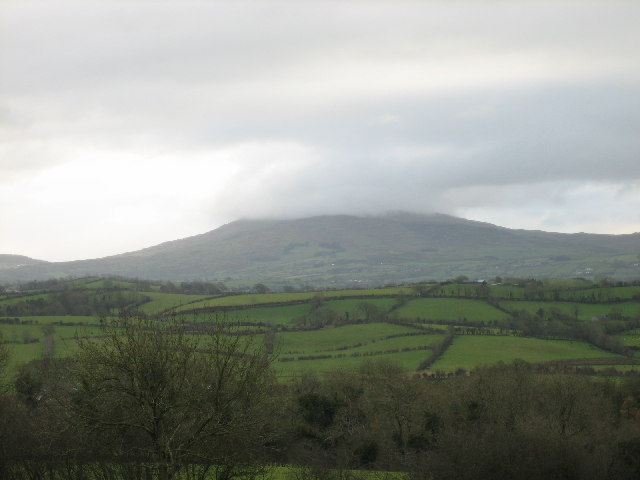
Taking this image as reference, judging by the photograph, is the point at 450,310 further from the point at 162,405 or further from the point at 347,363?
the point at 162,405

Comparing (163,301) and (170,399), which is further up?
(170,399)

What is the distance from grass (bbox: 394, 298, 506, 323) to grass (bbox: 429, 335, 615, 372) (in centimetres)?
1460

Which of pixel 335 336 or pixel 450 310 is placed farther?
pixel 450 310

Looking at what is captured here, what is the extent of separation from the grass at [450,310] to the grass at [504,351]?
1460 cm

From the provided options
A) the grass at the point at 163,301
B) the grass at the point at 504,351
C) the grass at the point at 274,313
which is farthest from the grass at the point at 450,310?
the grass at the point at 163,301

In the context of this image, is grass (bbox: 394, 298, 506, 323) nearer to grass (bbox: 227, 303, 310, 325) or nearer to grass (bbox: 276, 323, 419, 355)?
grass (bbox: 276, 323, 419, 355)

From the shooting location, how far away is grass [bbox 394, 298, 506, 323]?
342 feet

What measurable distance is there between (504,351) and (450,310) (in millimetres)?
26414

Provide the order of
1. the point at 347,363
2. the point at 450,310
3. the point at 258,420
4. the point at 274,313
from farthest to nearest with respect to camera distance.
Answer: the point at 450,310 < the point at 274,313 < the point at 347,363 < the point at 258,420

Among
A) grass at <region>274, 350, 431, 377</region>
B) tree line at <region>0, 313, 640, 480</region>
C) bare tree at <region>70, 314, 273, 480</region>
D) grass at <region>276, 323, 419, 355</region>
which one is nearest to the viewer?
bare tree at <region>70, 314, 273, 480</region>

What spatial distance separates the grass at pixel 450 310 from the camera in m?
104

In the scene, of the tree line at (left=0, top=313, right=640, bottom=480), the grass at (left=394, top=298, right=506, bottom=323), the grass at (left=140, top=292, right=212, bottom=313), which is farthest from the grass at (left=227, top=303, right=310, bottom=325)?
the tree line at (left=0, top=313, right=640, bottom=480)

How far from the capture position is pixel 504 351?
8131 cm

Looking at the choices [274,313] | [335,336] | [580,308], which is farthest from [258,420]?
[580,308]
